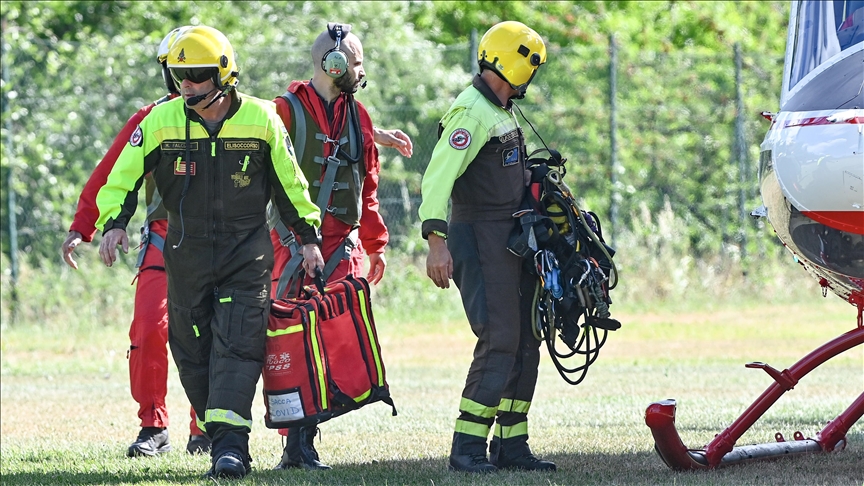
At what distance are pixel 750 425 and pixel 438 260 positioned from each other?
1.58m

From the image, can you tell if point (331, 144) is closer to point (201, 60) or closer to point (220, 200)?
point (220, 200)

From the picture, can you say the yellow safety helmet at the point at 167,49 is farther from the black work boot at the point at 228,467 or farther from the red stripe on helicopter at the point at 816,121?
the red stripe on helicopter at the point at 816,121

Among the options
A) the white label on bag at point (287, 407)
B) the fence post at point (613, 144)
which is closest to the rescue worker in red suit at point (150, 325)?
the white label on bag at point (287, 407)

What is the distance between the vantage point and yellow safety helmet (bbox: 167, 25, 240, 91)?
5.50m

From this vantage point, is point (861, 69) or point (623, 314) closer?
point (861, 69)

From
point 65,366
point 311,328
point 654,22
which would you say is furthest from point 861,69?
point 654,22

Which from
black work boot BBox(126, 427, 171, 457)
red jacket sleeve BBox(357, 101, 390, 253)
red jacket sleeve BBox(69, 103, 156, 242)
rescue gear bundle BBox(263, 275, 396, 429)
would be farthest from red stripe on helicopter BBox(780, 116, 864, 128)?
black work boot BBox(126, 427, 171, 457)

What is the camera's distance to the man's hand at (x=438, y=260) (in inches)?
217

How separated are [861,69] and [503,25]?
161 cm

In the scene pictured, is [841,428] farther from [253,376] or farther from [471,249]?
[253,376]

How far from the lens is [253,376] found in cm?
563

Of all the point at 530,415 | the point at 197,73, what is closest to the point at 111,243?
the point at 197,73

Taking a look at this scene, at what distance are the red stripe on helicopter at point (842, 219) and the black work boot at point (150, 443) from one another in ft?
12.1

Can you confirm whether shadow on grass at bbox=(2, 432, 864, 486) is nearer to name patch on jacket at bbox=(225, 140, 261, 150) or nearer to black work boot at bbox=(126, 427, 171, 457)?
black work boot at bbox=(126, 427, 171, 457)
